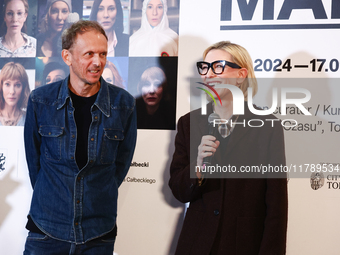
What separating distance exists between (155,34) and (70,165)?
4.02 feet

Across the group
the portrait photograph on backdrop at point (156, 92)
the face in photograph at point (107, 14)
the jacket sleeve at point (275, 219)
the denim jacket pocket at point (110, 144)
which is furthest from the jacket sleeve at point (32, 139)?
the jacket sleeve at point (275, 219)

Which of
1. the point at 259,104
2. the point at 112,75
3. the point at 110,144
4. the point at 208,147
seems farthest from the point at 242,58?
the point at 110,144

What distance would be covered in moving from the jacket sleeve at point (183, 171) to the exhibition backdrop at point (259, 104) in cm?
23

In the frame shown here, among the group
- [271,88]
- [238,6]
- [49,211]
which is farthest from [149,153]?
[238,6]

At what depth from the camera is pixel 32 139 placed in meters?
2.28

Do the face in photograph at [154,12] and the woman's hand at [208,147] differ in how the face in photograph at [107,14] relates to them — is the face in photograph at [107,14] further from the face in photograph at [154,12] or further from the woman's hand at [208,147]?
the woman's hand at [208,147]

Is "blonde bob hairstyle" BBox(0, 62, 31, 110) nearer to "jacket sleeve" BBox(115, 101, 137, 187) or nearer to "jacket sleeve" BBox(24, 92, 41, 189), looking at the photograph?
"jacket sleeve" BBox(24, 92, 41, 189)

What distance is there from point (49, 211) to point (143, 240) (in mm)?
831

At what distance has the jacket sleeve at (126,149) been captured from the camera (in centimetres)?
239

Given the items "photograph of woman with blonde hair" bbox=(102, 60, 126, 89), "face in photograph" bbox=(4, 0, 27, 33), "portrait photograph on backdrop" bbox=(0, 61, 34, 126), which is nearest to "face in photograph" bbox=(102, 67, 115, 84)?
"photograph of woman with blonde hair" bbox=(102, 60, 126, 89)

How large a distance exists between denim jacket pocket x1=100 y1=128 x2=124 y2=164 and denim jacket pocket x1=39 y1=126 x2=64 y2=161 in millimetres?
269

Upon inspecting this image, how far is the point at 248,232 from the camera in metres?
2.07

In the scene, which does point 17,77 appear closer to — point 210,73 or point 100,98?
point 100,98

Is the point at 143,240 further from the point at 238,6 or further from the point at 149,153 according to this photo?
the point at 238,6
